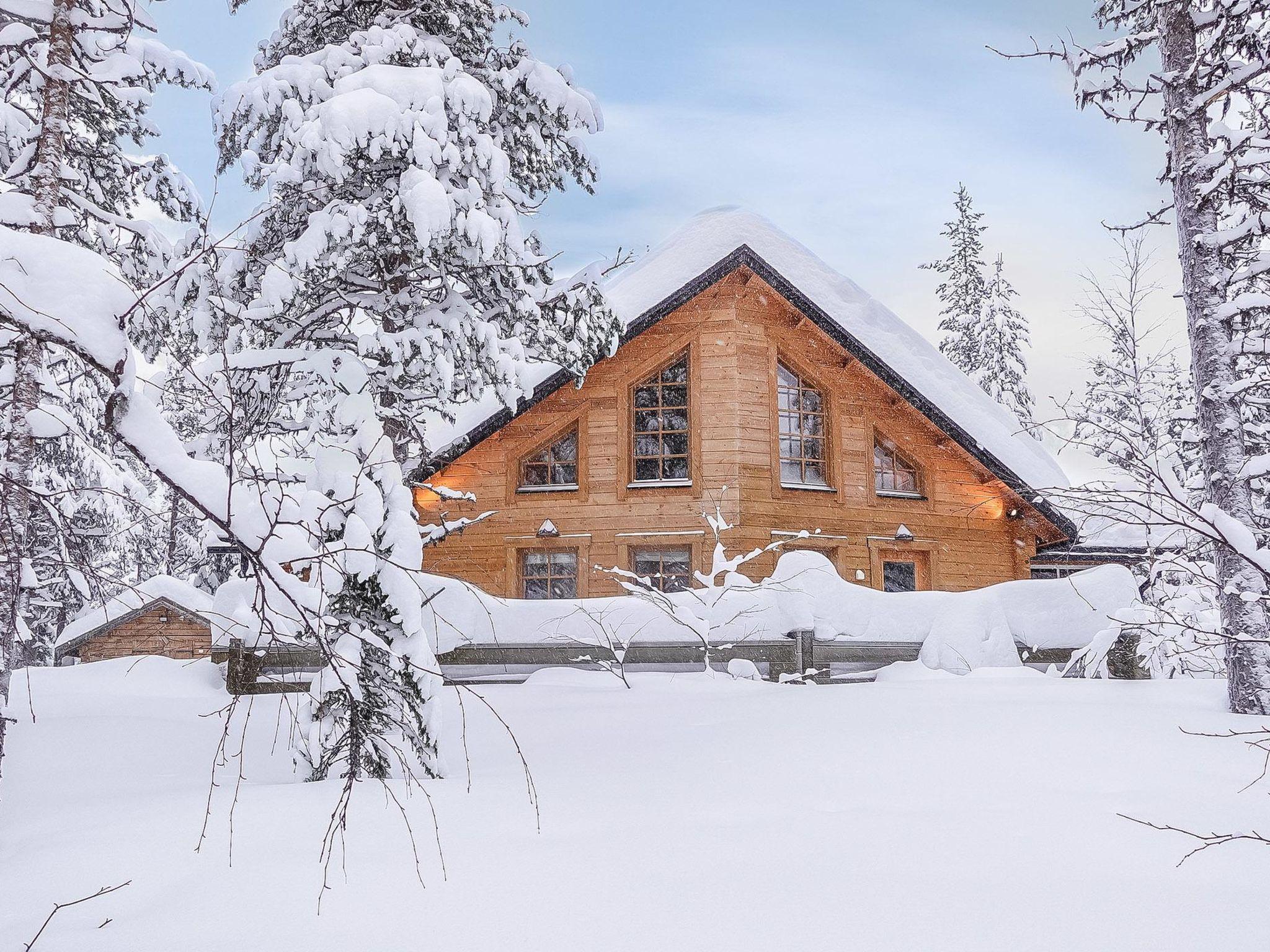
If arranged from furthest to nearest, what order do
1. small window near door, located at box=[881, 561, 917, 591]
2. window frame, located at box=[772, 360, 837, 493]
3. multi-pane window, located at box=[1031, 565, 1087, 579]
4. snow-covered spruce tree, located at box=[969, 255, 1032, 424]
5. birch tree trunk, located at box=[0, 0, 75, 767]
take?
snow-covered spruce tree, located at box=[969, 255, 1032, 424] < multi-pane window, located at box=[1031, 565, 1087, 579] < small window near door, located at box=[881, 561, 917, 591] < window frame, located at box=[772, 360, 837, 493] < birch tree trunk, located at box=[0, 0, 75, 767]

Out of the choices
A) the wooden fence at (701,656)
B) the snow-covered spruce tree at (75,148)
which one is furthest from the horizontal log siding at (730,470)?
the snow-covered spruce tree at (75,148)

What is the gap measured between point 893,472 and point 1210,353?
870cm

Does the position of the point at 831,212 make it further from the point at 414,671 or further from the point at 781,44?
the point at 414,671

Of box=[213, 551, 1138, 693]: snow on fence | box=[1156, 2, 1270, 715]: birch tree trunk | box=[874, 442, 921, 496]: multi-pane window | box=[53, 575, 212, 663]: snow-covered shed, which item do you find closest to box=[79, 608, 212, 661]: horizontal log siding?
box=[53, 575, 212, 663]: snow-covered shed

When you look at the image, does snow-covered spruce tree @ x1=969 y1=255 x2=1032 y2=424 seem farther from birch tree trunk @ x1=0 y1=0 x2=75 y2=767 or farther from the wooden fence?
birch tree trunk @ x1=0 y1=0 x2=75 y2=767

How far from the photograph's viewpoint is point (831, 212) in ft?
203

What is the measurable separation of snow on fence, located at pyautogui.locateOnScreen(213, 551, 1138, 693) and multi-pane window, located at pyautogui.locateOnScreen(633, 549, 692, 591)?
503cm

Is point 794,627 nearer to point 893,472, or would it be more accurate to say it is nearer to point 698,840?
point 698,840

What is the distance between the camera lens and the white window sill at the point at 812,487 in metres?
14.3

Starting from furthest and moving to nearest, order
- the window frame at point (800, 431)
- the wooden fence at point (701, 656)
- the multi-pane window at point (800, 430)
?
the multi-pane window at point (800, 430) < the window frame at point (800, 431) < the wooden fence at point (701, 656)

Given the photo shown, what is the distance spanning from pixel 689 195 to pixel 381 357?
69.3m

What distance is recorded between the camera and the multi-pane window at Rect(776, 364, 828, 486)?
14.9m

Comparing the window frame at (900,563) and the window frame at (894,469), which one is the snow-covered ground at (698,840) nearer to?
the window frame at (900,563)

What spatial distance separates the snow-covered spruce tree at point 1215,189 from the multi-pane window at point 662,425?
7855 mm
